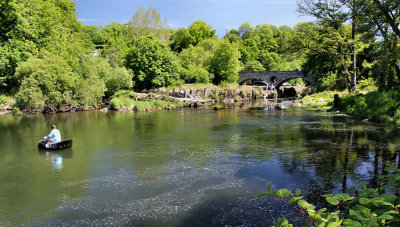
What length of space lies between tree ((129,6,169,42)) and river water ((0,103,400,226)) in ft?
214

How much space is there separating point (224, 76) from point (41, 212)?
6917cm

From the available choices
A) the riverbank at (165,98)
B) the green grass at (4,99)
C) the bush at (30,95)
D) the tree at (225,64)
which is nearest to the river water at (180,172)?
the bush at (30,95)

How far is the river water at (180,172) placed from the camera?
35.9 feet

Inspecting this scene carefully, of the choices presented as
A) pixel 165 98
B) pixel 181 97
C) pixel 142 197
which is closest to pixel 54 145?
pixel 142 197

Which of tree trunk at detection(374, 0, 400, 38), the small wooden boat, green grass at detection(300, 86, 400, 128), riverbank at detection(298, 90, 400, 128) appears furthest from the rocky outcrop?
the small wooden boat

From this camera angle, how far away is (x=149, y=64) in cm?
6331

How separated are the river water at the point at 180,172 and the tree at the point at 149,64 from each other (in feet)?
120

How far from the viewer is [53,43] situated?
2114 inches

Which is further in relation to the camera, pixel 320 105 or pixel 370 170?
pixel 320 105

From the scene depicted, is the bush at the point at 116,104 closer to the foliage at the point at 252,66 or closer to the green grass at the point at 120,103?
the green grass at the point at 120,103

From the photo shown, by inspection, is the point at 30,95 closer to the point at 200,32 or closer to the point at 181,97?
the point at 181,97

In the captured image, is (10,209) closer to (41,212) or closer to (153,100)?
(41,212)

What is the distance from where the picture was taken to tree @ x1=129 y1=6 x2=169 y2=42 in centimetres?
8744

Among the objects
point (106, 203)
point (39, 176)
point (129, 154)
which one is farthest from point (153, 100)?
point (106, 203)
